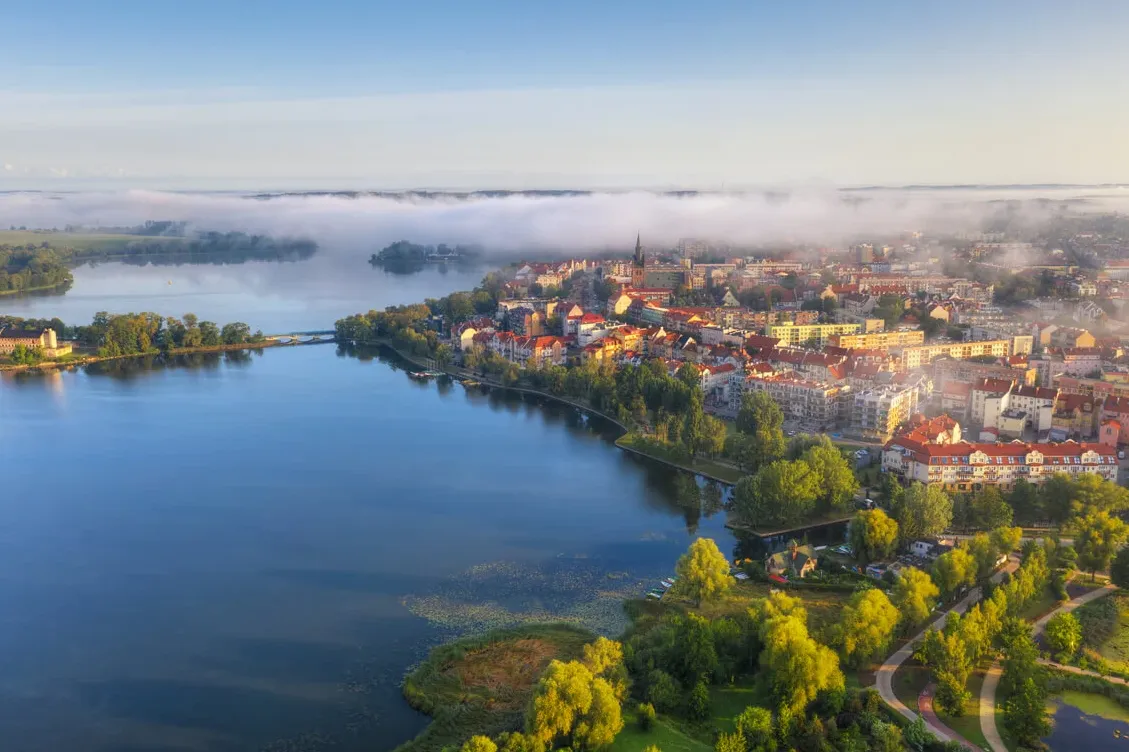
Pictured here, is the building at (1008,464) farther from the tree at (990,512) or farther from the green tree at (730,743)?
the green tree at (730,743)

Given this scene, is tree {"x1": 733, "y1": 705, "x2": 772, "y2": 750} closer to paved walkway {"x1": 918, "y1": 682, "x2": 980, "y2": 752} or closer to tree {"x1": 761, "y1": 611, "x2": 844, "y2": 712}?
tree {"x1": 761, "y1": 611, "x2": 844, "y2": 712}

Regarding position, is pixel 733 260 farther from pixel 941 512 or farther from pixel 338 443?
pixel 941 512

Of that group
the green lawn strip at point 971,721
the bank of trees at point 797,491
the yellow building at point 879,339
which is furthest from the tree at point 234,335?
the green lawn strip at point 971,721

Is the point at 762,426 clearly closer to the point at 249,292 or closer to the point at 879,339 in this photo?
the point at 879,339

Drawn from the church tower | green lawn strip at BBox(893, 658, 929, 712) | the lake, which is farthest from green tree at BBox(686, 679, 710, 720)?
the church tower

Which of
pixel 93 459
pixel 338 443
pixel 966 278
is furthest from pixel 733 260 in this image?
pixel 93 459
